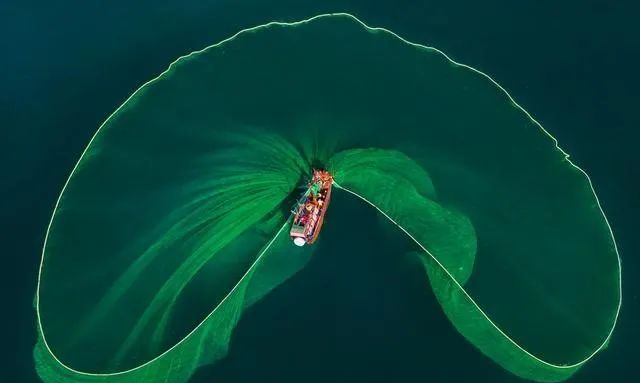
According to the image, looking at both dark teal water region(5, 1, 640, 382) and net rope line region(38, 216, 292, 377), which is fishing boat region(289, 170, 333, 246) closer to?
net rope line region(38, 216, 292, 377)

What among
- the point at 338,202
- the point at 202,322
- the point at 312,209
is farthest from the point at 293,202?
the point at 202,322

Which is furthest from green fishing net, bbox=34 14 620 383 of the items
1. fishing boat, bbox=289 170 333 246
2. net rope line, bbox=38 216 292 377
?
fishing boat, bbox=289 170 333 246

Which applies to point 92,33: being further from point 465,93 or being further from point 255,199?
point 465,93

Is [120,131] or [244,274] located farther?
[120,131]

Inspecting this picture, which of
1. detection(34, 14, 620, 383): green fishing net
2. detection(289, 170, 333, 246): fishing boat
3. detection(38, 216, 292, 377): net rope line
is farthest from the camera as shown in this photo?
detection(289, 170, 333, 246): fishing boat

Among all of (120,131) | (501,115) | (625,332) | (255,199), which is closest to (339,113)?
(255,199)

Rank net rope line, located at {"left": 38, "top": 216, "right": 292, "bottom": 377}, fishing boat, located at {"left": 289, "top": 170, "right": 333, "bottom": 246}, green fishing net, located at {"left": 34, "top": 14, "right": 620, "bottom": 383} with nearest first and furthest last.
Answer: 1. net rope line, located at {"left": 38, "top": 216, "right": 292, "bottom": 377}
2. green fishing net, located at {"left": 34, "top": 14, "right": 620, "bottom": 383}
3. fishing boat, located at {"left": 289, "top": 170, "right": 333, "bottom": 246}
